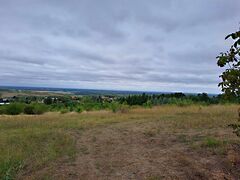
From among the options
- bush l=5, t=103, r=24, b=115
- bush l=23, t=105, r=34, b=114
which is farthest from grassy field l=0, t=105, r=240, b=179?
bush l=5, t=103, r=24, b=115

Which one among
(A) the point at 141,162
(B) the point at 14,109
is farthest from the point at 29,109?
(A) the point at 141,162

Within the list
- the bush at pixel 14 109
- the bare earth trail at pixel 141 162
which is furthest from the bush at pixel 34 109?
the bare earth trail at pixel 141 162

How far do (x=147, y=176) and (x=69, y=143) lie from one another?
11.7 feet

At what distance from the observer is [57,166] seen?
541 centimetres

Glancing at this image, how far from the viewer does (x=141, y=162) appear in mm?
5410

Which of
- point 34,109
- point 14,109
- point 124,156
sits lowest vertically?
point 14,109

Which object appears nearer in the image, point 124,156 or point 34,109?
point 124,156

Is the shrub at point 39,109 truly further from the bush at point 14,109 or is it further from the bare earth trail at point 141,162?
the bare earth trail at point 141,162

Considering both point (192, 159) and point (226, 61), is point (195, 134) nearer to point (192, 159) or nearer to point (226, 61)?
point (192, 159)

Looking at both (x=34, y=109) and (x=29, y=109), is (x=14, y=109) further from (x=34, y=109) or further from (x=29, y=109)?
(x=34, y=109)

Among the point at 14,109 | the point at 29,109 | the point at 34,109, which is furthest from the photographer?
the point at 29,109

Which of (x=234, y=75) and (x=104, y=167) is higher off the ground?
(x=234, y=75)

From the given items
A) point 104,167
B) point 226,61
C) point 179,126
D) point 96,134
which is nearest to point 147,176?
point 104,167

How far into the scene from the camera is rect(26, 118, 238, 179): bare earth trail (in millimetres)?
4672
